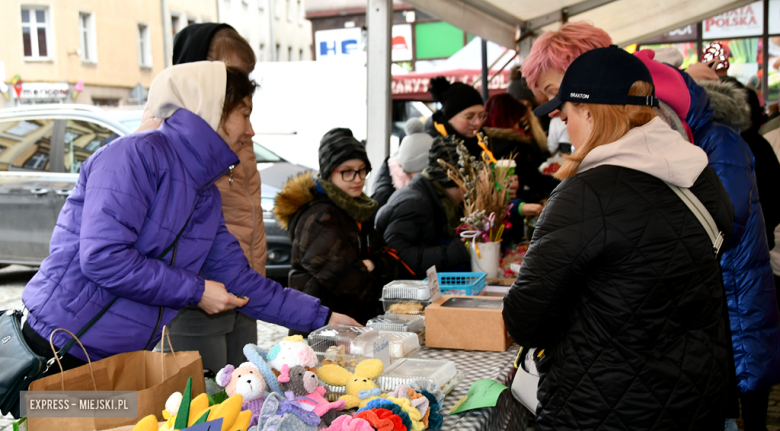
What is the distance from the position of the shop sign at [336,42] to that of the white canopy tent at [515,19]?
13.1 meters

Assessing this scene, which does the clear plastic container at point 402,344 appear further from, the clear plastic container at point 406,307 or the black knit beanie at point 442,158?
the black knit beanie at point 442,158

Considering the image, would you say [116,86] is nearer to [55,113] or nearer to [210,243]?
[55,113]

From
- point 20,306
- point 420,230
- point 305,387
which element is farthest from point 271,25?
point 305,387

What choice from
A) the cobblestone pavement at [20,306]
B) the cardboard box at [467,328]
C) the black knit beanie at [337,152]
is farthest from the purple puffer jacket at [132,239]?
the cobblestone pavement at [20,306]

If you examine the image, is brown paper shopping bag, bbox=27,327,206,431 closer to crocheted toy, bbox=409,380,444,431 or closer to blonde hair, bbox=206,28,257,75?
crocheted toy, bbox=409,380,444,431

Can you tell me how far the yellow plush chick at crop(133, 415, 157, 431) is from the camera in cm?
111

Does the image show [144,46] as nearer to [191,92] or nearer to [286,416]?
[191,92]

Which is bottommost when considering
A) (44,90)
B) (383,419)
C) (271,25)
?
(383,419)

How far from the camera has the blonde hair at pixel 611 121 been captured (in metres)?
1.42

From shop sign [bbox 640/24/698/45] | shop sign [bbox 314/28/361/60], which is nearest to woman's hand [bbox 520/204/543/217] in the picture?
shop sign [bbox 640/24/698/45]

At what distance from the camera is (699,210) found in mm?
1369

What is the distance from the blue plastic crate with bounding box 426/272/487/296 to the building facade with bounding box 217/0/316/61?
20.7 m

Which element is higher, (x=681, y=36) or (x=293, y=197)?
(x=681, y=36)

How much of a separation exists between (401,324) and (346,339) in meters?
0.46
